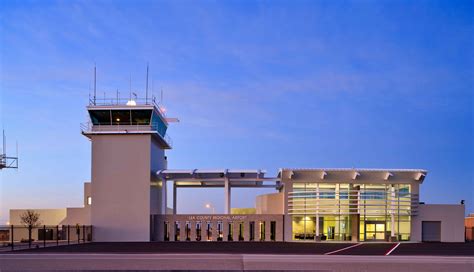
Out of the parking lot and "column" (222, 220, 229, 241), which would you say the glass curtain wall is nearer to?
"column" (222, 220, 229, 241)

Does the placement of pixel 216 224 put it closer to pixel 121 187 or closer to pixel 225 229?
pixel 225 229

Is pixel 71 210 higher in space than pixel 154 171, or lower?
lower

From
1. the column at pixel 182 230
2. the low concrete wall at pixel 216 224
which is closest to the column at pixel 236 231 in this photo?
the low concrete wall at pixel 216 224

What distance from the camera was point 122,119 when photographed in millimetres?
50594

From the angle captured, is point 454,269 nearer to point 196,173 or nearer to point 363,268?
point 363,268

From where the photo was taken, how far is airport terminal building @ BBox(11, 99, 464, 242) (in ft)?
160

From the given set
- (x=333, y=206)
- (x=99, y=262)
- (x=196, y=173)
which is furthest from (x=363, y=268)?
(x=196, y=173)

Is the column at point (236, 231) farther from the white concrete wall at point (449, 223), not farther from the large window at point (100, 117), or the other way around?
the white concrete wall at point (449, 223)

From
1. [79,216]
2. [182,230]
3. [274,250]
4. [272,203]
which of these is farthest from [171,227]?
[274,250]

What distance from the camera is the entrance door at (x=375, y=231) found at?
48688 mm

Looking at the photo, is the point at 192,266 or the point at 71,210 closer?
the point at 192,266

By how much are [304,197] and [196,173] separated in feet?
35.1

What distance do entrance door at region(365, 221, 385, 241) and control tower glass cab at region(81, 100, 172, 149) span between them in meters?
22.2

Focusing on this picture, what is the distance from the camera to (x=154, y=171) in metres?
51.9
